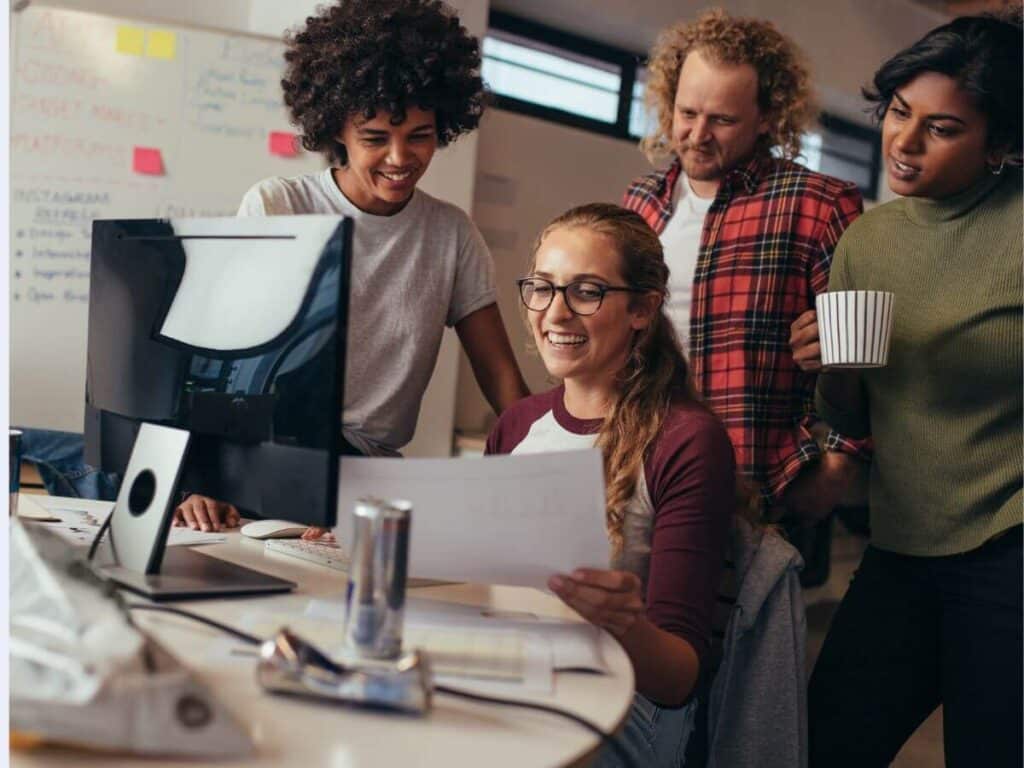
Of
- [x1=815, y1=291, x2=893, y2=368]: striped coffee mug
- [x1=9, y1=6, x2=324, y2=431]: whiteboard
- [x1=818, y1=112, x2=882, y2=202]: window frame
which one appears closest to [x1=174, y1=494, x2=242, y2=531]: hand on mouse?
[x1=815, y1=291, x2=893, y2=368]: striped coffee mug

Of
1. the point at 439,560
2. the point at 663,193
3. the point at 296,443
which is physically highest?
the point at 663,193

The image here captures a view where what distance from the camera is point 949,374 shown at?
144 cm

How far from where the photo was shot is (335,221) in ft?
3.33

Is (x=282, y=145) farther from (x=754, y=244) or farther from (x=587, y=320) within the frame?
(x=587, y=320)

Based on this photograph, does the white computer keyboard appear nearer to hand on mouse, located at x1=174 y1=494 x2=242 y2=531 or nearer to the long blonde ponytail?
hand on mouse, located at x1=174 y1=494 x2=242 y2=531

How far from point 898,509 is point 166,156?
2421mm

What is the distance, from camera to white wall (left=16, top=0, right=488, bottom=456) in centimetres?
344

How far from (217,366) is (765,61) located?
55.0 inches

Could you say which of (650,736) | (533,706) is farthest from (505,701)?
(650,736)

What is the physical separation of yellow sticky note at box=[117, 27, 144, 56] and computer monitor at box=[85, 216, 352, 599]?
2.03 m

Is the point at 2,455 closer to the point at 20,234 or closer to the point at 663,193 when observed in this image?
the point at 663,193

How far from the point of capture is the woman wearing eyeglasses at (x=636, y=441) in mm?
1140

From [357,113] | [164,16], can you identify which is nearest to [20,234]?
[164,16]

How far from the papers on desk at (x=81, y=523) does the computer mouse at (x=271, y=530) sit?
4cm
